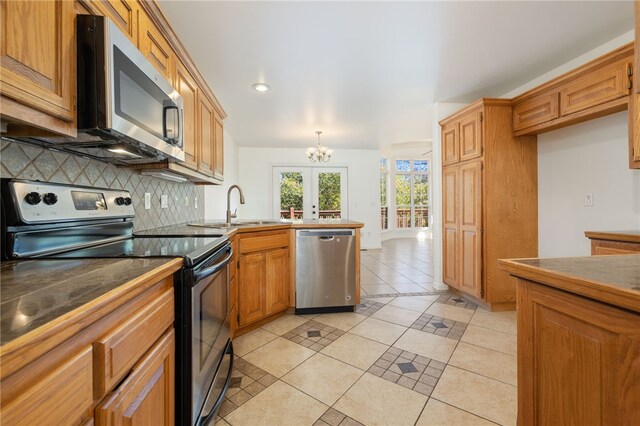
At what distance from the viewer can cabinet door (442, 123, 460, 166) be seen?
315 centimetres

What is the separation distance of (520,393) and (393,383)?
0.86 m

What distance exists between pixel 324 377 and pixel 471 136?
2.73 metres

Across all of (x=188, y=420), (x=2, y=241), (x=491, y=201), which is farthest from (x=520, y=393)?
(x=491, y=201)

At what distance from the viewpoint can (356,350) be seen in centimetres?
203

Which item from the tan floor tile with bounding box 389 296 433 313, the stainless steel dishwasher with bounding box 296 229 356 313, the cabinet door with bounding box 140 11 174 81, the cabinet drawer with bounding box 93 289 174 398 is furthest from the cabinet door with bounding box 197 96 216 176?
the tan floor tile with bounding box 389 296 433 313

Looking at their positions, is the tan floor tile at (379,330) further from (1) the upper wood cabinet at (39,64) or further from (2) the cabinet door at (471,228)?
(1) the upper wood cabinet at (39,64)

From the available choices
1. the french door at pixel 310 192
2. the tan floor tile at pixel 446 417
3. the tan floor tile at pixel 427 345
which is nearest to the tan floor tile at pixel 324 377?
the tan floor tile at pixel 446 417

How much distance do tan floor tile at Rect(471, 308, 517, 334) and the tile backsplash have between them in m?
2.90

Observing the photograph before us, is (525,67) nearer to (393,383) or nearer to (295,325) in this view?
(393,383)

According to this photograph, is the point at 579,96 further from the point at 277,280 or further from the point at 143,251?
the point at 143,251

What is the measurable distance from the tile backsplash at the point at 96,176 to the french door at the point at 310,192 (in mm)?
3816

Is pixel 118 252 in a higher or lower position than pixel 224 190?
lower

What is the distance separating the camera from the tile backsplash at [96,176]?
1.01 m

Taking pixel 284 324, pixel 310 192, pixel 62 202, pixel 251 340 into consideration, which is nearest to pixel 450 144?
pixel 284 324
